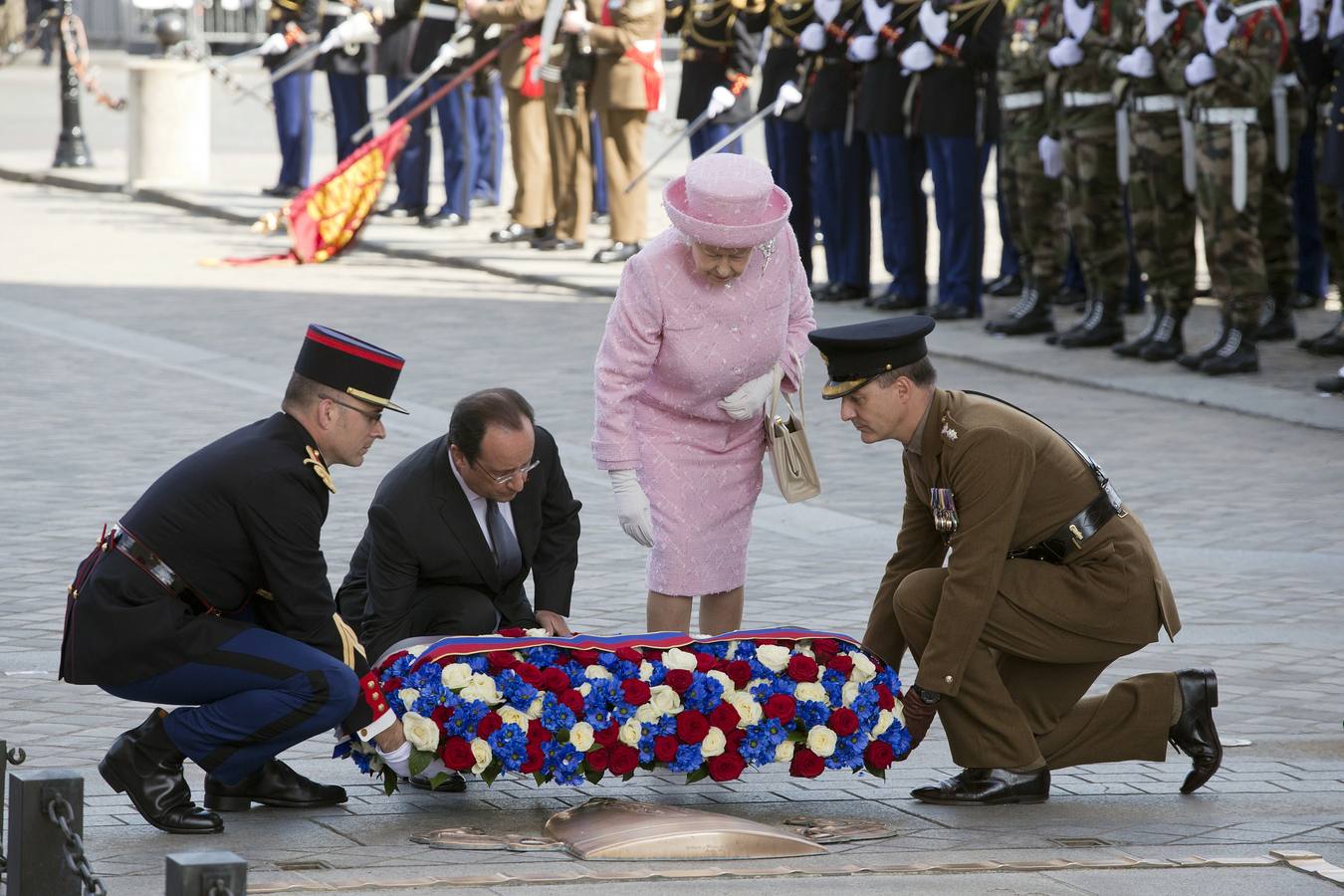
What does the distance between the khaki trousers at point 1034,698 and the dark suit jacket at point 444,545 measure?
0.91 metres

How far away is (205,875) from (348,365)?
182 centimetres

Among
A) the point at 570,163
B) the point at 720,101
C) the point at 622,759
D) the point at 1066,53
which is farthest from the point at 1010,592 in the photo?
the point at 570,163

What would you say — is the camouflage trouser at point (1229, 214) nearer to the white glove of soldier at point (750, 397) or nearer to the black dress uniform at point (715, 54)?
the black dress uniform at point (715, 54)

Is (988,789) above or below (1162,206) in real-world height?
below

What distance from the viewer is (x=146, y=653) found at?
4973mm

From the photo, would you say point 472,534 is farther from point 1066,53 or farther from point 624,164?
point 624,164

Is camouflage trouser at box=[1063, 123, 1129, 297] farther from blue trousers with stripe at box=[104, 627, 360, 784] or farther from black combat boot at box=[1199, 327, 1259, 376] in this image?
blue trousers with stripe at box=[104, 627, 360, 784]

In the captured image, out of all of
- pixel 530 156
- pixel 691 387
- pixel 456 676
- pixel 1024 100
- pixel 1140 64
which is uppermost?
pixel 1140 64

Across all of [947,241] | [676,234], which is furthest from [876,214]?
[676,234]

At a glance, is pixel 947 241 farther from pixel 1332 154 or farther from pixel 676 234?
pixel 676 234

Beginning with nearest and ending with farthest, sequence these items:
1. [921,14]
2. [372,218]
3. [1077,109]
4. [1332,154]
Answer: [1332,154] < [1077,109] < [921,14] < [372,218]

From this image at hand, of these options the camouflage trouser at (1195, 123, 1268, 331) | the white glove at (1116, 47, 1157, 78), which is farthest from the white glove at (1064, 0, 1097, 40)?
the camouflage trouser at (1195, 123, 1268, 331)

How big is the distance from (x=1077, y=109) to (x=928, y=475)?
7.09 m

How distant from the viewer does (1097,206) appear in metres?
12.2
